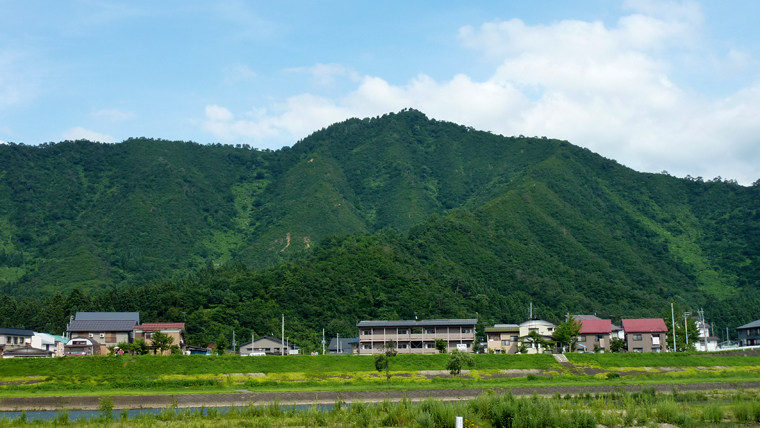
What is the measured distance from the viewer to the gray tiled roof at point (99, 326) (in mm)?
74000

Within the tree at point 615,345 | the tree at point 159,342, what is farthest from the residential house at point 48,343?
the tree at point 615,345

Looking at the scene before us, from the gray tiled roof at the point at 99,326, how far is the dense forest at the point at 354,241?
828 cm

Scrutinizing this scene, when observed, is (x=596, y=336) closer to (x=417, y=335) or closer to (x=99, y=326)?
(x=417, y=335)

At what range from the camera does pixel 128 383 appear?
5047cm

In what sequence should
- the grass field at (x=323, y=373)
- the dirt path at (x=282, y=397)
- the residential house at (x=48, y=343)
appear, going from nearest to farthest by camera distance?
the dirt path at (x=282, y=397), the grass field at (x=323, y=373), the residential house at (x=48, y=343)

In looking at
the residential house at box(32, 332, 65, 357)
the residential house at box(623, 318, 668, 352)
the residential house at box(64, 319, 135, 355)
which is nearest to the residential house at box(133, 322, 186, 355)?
the residential house at box(64, 319, 135, 355)

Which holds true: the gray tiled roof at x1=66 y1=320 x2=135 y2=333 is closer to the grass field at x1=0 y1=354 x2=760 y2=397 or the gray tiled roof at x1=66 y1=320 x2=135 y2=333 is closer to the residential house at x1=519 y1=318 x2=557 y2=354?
the grass field at x1=0 y1=354 x2=760 y2=397

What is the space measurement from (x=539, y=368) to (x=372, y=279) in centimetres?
4211

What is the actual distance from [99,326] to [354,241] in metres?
48.4

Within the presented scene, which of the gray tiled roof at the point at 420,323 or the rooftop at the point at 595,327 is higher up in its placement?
the gray tiled roof at the point at 420,323

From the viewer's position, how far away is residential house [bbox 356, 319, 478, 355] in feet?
253

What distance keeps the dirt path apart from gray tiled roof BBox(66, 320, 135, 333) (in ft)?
106

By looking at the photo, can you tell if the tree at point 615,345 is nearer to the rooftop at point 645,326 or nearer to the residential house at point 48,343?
the rooftop at point 645,326

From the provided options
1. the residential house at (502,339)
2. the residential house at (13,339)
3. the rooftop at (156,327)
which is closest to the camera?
the residential house at (13,339)
